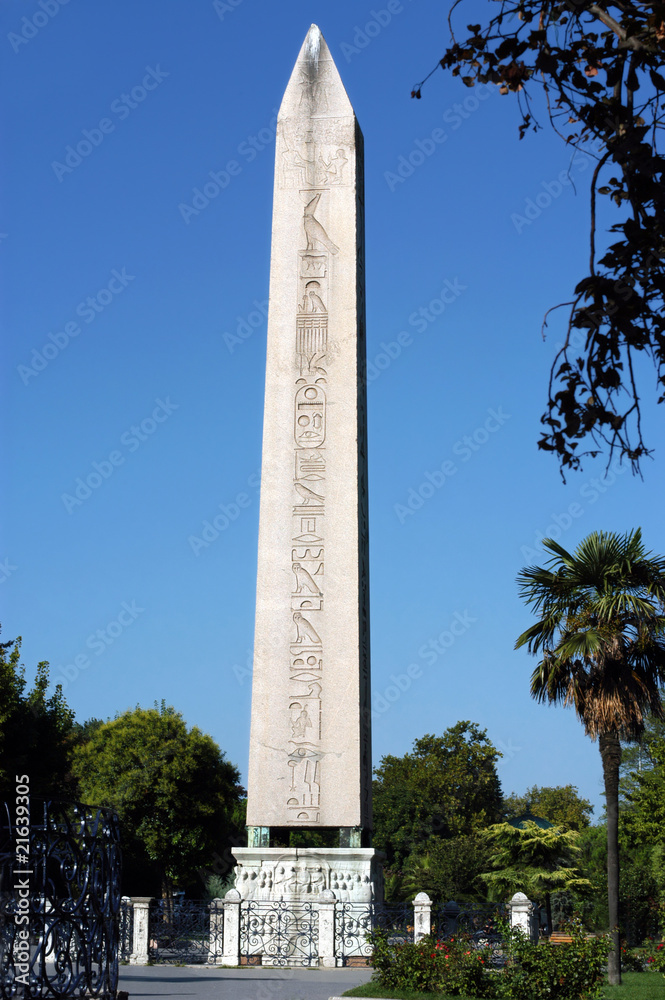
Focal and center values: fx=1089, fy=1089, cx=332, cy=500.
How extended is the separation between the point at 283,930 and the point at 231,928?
2.68 ft

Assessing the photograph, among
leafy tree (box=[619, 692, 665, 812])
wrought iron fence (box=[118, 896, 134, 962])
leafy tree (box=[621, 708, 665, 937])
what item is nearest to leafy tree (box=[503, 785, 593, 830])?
leafy tree (box=[619, 692, 665, 812])

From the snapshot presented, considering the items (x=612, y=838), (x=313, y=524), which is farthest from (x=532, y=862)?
(x=313, y=524)

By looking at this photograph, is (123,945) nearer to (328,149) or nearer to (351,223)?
(351,223)

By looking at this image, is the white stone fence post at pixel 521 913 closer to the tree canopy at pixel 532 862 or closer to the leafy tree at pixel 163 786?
the tree canopy at pixel 532 862

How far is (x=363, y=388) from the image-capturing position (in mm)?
16906

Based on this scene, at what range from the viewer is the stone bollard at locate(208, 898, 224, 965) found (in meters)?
15.8

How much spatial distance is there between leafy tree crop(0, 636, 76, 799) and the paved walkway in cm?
1051

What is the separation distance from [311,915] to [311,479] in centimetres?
609

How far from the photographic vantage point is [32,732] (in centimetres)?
2620

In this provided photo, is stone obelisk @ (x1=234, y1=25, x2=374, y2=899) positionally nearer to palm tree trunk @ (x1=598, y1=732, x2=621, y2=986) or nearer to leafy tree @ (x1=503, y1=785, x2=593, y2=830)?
palm tree trunk @ (x1=598, y1=732, x2=621, y2=986)

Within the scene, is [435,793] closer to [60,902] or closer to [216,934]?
[216,934]

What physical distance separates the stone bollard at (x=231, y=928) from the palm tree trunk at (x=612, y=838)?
203 inches

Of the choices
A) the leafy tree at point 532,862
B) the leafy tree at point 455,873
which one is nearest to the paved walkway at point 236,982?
the leafy tree at point 532,862

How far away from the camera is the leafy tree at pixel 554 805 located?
65.6 metres
